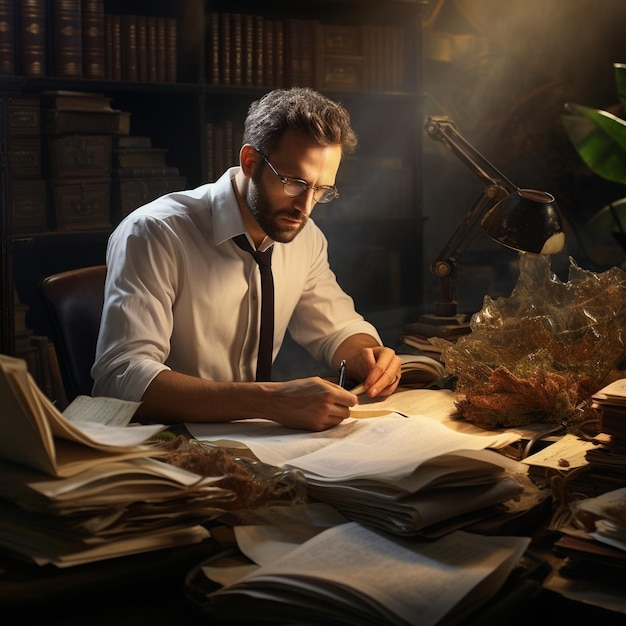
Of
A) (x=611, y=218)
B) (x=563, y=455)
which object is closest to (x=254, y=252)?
(x=563, y=455)

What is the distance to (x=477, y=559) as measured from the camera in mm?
1081

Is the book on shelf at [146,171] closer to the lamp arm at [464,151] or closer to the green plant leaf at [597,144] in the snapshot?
the lamp arm at [464,151]

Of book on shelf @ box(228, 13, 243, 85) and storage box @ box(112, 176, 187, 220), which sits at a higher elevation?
book on shelf @ box(228, 13, 243, 85)

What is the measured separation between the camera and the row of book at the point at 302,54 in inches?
143

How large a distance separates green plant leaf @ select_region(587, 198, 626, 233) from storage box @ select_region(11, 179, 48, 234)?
2541 mm

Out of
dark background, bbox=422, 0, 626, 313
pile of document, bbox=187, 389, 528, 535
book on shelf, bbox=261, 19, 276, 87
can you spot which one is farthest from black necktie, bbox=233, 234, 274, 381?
dark background, bbox=422, 0, 626, 313

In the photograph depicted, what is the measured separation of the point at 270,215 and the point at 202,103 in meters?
1.47

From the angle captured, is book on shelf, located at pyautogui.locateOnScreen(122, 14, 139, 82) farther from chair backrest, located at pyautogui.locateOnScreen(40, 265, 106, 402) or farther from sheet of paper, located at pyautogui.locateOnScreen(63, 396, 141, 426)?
sheet of paper, located at pyautogui.locateOnScreen(63, 396, 141, 426)

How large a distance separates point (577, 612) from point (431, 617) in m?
0.21

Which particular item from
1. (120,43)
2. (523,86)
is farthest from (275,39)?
(523,86)

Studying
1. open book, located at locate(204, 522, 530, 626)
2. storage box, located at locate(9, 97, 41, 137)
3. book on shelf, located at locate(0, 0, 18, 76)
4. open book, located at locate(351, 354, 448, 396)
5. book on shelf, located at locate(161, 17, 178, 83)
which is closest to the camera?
open book, located at locate(204, 522, 530, 626)

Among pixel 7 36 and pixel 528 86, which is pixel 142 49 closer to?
pixel 7 36

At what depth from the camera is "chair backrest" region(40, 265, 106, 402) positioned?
2.21 meters

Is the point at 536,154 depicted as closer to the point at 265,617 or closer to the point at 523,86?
the point at 523,86
